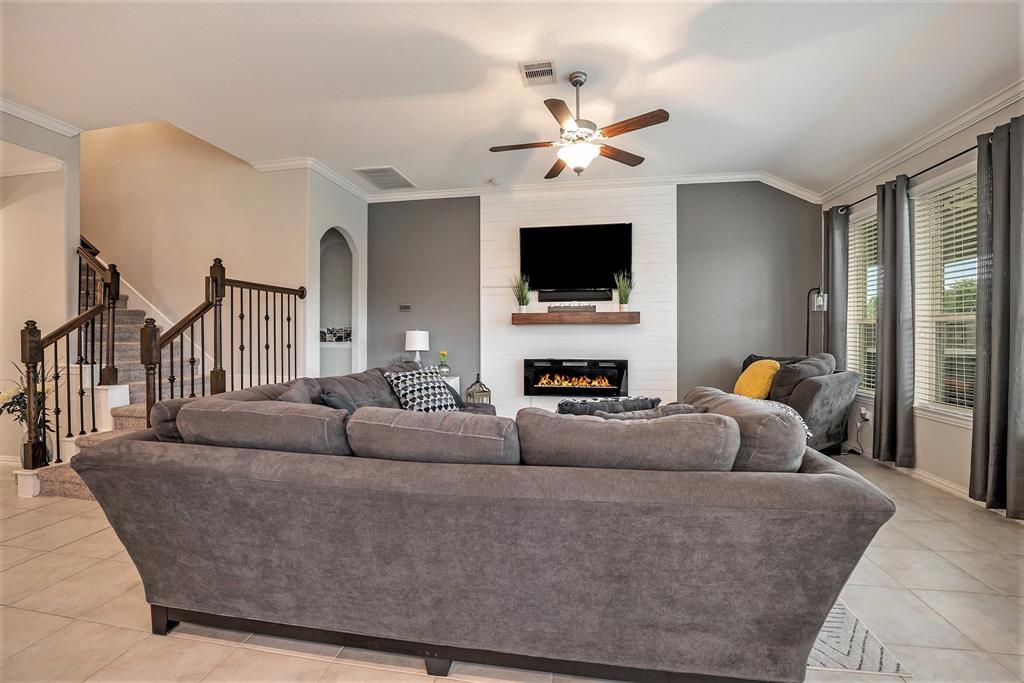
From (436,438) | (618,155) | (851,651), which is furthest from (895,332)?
(436,438)

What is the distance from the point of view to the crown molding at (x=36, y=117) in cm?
353

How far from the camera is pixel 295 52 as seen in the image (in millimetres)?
2910

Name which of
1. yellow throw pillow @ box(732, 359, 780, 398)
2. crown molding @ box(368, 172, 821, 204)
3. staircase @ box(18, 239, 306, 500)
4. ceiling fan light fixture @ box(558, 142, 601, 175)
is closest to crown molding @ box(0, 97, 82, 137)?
staircase @ box(18, 239, 306, 500)

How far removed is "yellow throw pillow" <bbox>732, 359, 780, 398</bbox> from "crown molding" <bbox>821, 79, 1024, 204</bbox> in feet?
6.00

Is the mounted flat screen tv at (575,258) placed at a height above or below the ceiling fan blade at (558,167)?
below

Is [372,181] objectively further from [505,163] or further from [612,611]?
[612,611]

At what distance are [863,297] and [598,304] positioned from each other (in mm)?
2484

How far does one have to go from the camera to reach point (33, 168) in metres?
3.98

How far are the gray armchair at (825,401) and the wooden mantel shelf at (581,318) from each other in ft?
5.07

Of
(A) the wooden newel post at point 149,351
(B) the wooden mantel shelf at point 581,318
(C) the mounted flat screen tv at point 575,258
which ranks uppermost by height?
(C) the mounted flat screen tv at point 575,258

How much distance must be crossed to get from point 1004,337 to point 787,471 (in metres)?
2.51

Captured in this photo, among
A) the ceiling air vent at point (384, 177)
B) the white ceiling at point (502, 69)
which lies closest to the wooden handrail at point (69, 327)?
the white ceiling at point (502, 69)

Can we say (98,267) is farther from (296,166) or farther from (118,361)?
(296,166)

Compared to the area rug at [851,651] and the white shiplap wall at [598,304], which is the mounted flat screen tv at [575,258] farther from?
the area rug at [851,651]
